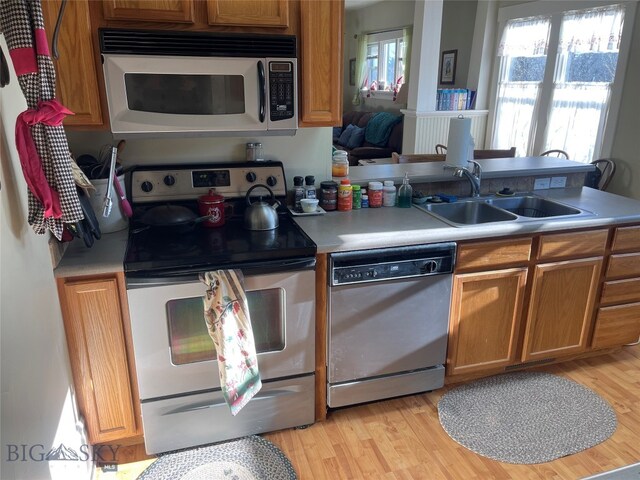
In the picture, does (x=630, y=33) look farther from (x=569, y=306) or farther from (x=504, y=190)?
(x=569, y=306)

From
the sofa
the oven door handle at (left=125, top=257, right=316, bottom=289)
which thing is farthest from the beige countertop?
the sofa

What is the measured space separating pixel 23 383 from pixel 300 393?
111 centimetres

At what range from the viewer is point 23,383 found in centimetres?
127

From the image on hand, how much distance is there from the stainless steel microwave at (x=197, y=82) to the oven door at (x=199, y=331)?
2.03ft

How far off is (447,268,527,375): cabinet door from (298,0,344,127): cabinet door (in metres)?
0.94

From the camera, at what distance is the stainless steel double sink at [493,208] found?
2521 millimetres

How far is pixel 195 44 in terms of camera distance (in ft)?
5.93

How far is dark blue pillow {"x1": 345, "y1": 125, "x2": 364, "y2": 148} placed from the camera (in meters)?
7.37

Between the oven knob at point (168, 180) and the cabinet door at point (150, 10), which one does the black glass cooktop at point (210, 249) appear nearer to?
the oven knob at point (168, 180)

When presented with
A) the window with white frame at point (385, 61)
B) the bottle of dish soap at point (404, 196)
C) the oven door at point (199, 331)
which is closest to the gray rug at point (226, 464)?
the oven door at point (199, 331)

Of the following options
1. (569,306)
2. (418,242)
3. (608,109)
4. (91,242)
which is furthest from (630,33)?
(91,242)

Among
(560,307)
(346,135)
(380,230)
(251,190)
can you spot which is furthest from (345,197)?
(346,135)

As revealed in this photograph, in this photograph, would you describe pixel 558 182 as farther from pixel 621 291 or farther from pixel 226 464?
pixel 226 464

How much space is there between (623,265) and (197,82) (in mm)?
2196
